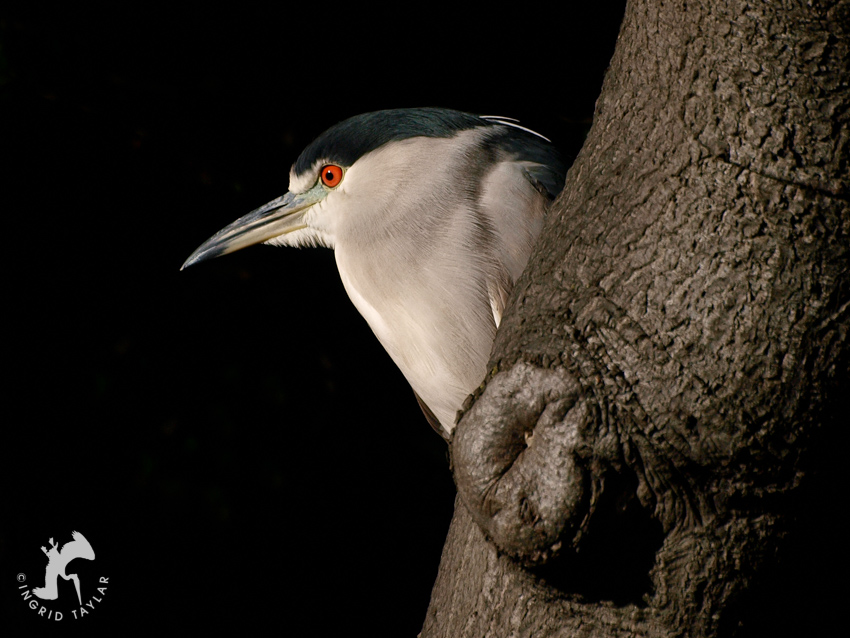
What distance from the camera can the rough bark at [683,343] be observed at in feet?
3.10

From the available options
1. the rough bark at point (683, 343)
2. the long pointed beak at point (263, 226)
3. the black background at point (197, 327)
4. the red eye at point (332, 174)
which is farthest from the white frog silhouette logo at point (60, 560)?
the rough bark at point (683, 343)

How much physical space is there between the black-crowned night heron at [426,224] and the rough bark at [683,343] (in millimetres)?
513

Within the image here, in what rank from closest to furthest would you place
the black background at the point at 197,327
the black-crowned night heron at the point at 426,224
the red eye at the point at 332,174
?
1. the black-crowned night heron at the point at 426,224
2. the red eye at the point at 332,174
3. the black background at the point at 197,327

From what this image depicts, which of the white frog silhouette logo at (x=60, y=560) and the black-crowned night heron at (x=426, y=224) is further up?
the black-crowned night heron at (x=426, y=224)

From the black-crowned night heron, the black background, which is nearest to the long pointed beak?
the black-crowned night heron

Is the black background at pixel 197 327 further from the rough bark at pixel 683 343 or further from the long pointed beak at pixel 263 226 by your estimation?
the rough bark at pixel 683 343

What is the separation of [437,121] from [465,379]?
2.12ft

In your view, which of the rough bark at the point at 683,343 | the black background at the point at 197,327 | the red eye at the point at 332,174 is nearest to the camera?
the rough bark at the point at 683,343

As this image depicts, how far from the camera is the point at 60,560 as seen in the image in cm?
231

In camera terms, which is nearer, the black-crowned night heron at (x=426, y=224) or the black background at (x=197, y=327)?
the black-crowned night heron at (x=426, y=224)

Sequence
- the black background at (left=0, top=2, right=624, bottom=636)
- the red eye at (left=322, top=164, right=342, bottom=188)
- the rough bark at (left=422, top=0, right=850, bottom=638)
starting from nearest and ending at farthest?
the rough bark at (left=422, top=0, right=850, bottom=638), the red eye at (left=322, top=164, right=342, bottom=188), the black background at (left=0, top=2, right=624, bottom=636)

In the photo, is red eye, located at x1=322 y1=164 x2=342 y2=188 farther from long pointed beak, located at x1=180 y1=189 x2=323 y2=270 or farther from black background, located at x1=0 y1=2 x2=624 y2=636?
black background, located at x1=0 y1=2 x2=624 y2=636

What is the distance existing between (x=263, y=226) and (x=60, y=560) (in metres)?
1.22

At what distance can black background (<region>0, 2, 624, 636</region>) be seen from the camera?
2.19 metres
